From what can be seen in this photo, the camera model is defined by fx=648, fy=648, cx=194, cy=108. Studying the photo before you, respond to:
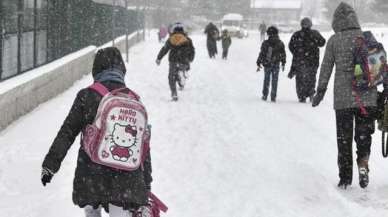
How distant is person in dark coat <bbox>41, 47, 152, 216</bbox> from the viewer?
3.87 meters

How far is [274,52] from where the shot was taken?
1438 cm

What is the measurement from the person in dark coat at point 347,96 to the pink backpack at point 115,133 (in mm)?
3524

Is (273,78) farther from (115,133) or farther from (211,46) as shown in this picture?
(211,46)

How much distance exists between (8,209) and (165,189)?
1.70 metres

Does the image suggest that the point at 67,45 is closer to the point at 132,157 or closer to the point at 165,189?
the point at 165,189

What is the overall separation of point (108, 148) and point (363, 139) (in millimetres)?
3856

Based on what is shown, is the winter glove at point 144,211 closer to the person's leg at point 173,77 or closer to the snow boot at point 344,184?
the snow boot at point 344,184

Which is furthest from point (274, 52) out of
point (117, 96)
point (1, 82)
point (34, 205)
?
point (117, 96)

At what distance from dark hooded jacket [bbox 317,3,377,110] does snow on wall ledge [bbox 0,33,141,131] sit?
488 cm

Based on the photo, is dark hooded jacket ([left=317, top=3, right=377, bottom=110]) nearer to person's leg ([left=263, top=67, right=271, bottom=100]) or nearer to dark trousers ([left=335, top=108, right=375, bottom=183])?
dark trousers ([left=335, top=108, right=375, bottom=183])

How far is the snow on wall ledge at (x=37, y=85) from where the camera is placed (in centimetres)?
983

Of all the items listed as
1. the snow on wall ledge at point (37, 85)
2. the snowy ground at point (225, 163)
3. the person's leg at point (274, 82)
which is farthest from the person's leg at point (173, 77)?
the snow on wall ledge at point (37, 85)

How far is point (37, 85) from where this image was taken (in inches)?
470

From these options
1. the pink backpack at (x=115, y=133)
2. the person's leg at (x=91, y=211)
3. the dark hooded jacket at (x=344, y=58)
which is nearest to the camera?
the pink backpack at (x=115, y=133)
